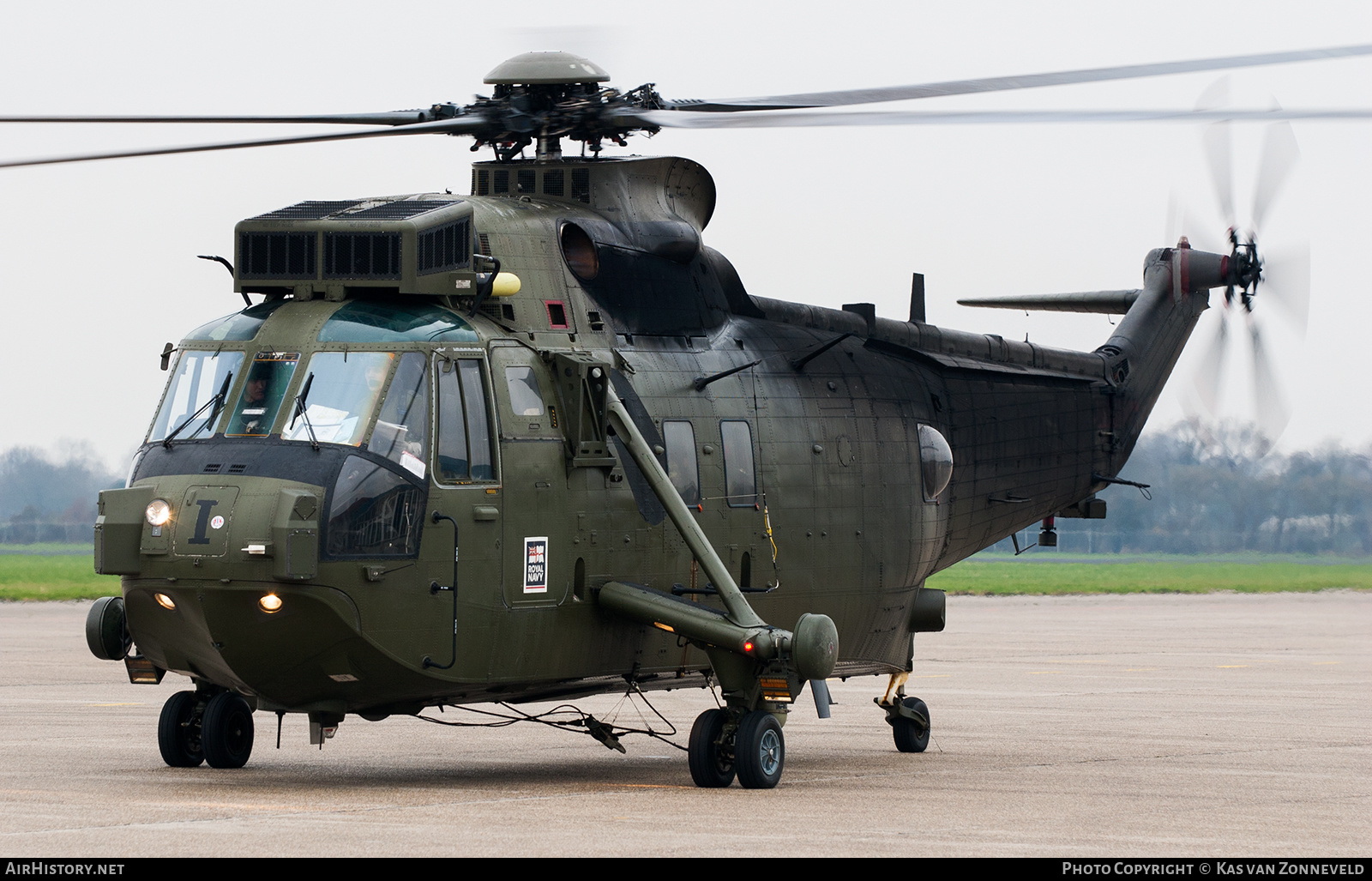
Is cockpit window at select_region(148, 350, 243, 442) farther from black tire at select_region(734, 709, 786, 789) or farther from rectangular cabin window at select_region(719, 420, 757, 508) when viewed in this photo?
black tire at select_region(734, 709, 786, 789)

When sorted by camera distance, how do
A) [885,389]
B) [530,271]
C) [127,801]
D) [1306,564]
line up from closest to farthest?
[127,801], [530,271], [885,389], [1306,564]

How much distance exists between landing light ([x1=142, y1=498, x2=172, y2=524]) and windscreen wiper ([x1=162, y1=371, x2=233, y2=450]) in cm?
63

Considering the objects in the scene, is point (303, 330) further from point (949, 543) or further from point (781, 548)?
point (949, 543)

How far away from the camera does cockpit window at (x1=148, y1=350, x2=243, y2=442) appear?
15031 mm

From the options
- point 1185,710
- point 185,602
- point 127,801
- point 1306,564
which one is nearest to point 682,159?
point 185,602

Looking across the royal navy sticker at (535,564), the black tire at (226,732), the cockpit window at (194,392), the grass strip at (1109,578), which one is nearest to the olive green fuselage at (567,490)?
the royal navy sticker at (535,564)

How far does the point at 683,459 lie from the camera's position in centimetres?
1662

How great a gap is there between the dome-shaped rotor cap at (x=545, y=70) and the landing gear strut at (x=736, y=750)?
537 centimetres

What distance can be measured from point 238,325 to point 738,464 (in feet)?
14.5

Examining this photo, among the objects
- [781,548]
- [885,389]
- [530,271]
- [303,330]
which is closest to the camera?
[303,330]

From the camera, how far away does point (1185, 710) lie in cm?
2442

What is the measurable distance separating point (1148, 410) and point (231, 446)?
12231 millimetres

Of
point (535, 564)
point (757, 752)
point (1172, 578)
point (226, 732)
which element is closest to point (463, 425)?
point (535, 564)

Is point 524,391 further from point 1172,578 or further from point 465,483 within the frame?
point 1172,578
